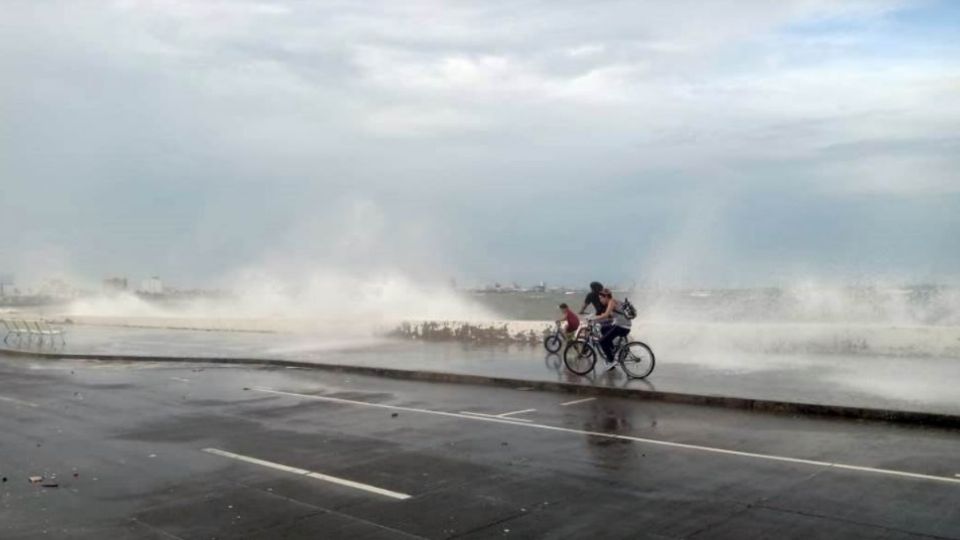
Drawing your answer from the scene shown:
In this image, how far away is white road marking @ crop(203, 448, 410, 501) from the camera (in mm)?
7051

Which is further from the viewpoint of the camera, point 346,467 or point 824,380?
point 824,380

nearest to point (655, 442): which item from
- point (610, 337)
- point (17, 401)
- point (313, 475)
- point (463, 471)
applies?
point (463, 471)

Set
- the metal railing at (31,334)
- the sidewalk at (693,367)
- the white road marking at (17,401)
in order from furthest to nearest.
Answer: the metal railing at (31,334)
the white road marking at (17,401)
the sidewalk at (693,367)

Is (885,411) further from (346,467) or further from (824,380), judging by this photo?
(346,467)

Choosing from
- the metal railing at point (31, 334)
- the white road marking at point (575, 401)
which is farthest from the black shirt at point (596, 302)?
the metal railing at point (31, 334)

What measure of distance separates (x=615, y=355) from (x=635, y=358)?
55cm

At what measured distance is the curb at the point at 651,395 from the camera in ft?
32.2

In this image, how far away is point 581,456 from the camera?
27.9 ft

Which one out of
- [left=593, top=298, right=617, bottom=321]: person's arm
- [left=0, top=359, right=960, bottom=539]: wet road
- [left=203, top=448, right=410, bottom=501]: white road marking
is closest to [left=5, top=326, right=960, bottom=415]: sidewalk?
[left=593, top=298, right=617, bottom=321]: person's arm

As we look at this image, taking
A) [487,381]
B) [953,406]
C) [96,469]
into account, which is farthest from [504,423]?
[953,406]

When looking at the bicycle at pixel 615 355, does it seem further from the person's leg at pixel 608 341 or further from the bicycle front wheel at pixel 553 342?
the bicycle front wheel at pixel 553 342

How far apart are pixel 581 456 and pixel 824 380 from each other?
21.2 feet

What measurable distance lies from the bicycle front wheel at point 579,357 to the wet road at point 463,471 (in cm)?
244

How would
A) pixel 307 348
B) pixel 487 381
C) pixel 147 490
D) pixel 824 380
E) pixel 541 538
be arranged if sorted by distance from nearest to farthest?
pixel 541 538 → pixel 147 490 → pixel 824 380 → pixel 487 381 → pixel 307 348
